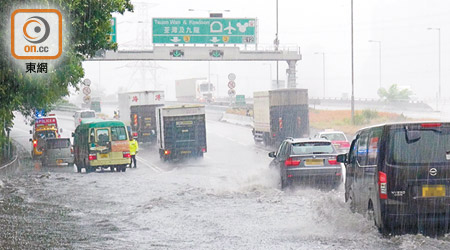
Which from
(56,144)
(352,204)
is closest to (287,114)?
(56,144)

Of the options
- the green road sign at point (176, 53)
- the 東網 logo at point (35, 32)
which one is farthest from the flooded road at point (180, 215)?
the green road sign at point (176, 53)

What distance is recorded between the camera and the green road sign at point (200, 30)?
51875 millimetres

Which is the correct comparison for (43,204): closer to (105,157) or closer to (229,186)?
(229,186)

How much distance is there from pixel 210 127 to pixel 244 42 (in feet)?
60.6

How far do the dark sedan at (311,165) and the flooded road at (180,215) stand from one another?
34cm

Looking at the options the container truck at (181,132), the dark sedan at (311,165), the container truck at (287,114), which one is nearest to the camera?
the dark sedan at (311,165)

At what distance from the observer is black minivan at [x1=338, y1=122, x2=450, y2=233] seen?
37.6ft

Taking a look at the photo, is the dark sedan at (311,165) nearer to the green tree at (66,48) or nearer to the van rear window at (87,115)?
the green tree at (66,48)

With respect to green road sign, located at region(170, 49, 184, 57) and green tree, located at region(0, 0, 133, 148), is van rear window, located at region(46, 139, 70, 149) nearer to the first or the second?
green road sign, located at region(170, 49, 184, 57)

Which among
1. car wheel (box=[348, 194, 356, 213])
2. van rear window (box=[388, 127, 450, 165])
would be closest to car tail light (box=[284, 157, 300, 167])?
car wheel (box=[348, 194, 356, 213])

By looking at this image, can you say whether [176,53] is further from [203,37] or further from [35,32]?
[35,32]

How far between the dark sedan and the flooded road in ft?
1.12

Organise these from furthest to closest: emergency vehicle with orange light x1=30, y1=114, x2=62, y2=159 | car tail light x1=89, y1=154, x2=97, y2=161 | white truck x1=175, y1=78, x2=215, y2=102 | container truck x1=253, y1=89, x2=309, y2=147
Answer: white truck x1=175, y1=78, x2=215, y2=102, emergency vehicle with orange light x1=30, y1=114, x2=62, y2=159, container truck x1=253, y1=89, x2=309, y2=147, car tail light x1=89, y1=154, x2=97, y2=161

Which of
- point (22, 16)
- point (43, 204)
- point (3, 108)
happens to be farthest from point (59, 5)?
point (43, 204)
